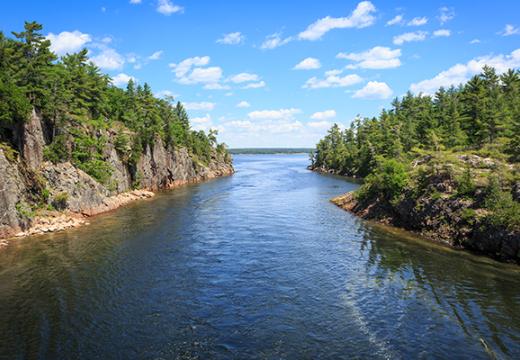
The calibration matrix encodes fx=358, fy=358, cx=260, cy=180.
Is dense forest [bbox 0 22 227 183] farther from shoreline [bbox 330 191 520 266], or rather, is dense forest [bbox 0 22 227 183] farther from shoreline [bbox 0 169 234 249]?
shoreline [bbox 330 191 520 266]

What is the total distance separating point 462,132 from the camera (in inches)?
2968

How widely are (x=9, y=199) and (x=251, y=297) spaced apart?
33936mm

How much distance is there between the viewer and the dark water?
2045cm

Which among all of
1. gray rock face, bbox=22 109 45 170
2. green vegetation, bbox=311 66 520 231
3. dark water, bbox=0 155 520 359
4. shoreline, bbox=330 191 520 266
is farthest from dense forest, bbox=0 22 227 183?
green vegetation, bbox=311 66 520 231

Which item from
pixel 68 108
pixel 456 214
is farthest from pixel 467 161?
pixel 68 108

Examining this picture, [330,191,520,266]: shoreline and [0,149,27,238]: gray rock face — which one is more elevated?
[0,149,27,238]: gray rock face

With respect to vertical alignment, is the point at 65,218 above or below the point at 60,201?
below

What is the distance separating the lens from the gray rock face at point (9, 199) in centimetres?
4200

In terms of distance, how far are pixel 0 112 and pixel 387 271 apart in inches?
1993

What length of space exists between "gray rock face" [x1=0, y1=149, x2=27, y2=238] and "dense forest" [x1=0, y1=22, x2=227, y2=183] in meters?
3.37

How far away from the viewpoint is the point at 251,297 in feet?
87.8

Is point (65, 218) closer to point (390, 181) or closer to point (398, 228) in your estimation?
point (398, 228)

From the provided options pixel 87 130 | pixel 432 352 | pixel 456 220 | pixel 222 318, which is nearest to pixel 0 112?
pixel 87 130

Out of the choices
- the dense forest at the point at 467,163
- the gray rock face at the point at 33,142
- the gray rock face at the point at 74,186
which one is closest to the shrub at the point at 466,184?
the dense forest at the point at 467,163
